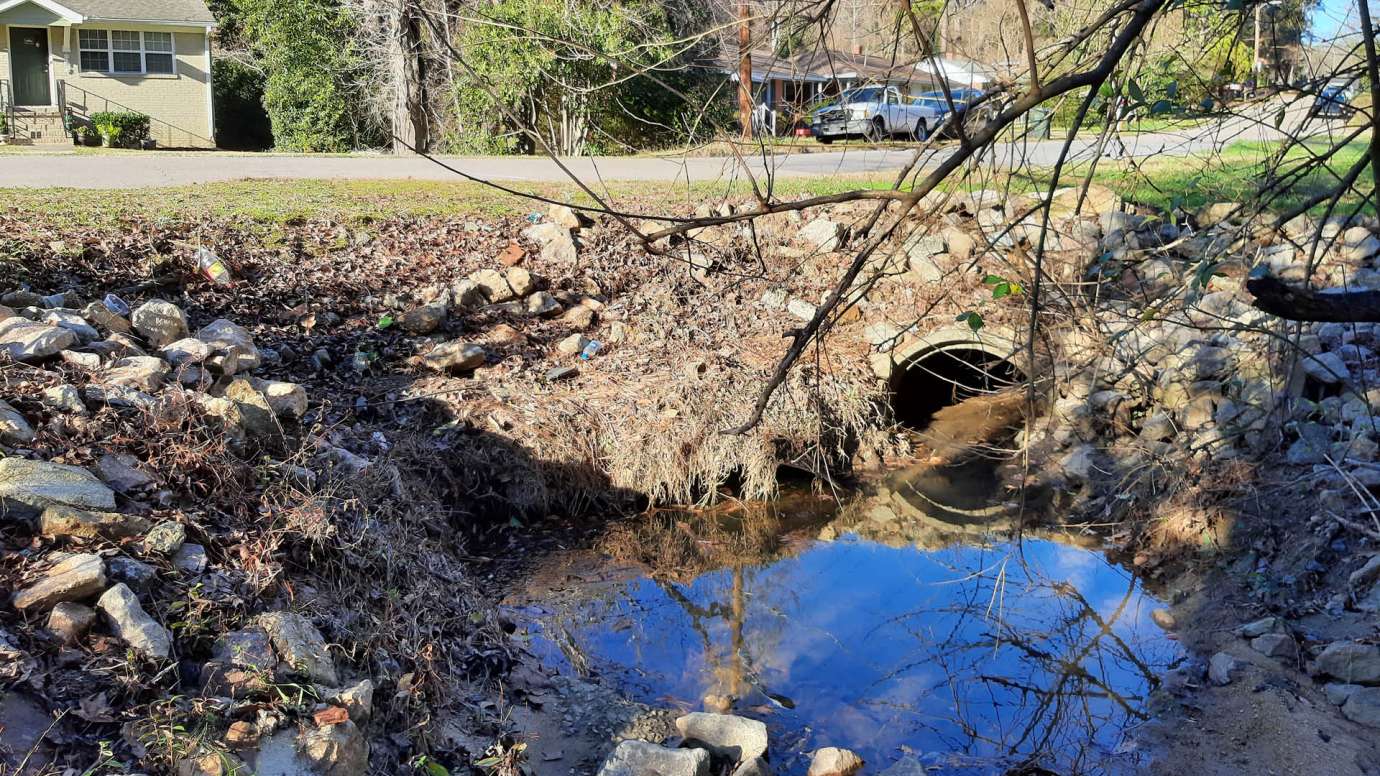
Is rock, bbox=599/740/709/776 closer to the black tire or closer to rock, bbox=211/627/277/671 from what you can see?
rock, bbox=211/627/277/671

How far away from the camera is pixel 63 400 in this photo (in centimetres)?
550

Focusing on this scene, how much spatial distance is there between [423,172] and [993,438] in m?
8.57

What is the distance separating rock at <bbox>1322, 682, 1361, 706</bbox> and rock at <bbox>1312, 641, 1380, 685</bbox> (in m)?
0.05

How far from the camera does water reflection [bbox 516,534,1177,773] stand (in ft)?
18.6

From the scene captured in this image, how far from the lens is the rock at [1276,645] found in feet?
19.5

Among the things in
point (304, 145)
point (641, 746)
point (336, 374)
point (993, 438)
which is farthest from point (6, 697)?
point (304, 145)

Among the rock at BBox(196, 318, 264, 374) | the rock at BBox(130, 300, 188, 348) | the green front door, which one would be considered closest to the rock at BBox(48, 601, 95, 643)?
the rock at BBox(196, 318, 264, 374)

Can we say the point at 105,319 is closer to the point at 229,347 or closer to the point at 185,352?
the point at 185,352

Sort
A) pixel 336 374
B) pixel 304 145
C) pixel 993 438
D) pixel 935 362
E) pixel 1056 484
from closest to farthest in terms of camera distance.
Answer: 1. pixel 336 374
2. pixel 1056 484
3. pixel 993 438
4. pixel 935 362
5. pixel 304 145

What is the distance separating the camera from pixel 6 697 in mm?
3691

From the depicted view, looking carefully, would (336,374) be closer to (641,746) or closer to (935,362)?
(641,746)

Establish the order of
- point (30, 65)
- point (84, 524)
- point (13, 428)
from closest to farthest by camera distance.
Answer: point (84, 524)
point (13, 428)
point (30, 65)

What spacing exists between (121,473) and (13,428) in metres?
0.50

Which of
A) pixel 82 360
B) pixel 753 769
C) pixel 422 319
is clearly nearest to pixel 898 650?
pixel 753 769
